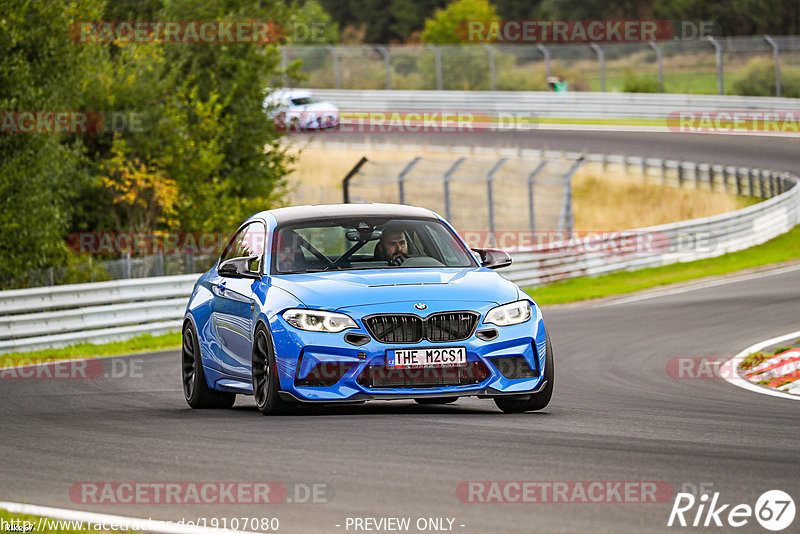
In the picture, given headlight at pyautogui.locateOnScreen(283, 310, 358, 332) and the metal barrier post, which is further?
the metal barrier post

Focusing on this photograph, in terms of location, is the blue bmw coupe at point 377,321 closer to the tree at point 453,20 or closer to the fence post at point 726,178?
the fence post at point 726,178

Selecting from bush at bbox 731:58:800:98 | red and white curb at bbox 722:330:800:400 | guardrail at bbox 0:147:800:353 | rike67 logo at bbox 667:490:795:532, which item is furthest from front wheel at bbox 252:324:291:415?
bush at bbox 731:58:800:98

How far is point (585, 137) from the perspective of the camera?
4528 cm

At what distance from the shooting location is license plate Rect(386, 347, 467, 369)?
8672 mm

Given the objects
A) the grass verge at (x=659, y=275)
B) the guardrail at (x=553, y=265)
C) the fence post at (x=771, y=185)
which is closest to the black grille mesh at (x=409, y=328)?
the guardrail at (x=553, y=265)

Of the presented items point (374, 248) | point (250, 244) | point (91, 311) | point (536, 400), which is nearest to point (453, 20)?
point (91, 311)

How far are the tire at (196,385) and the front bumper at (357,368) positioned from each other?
194 cm

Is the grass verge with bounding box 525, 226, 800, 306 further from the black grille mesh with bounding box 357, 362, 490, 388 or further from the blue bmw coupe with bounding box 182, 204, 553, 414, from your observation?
the black grille mesh with bounding box 357, 362, 490, 388

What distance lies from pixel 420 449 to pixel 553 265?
809 inches

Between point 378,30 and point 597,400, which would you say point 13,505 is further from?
point 378,30

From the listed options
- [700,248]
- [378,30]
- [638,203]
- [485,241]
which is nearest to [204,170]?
[485,241]

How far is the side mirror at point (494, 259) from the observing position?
10023mm

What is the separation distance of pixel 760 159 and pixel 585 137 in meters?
7.12

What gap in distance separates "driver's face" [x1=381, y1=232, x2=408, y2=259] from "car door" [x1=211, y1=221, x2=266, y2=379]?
949 millimetres
